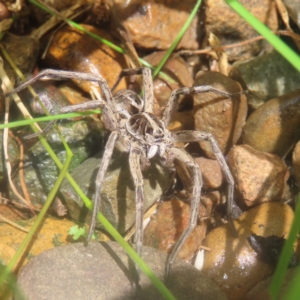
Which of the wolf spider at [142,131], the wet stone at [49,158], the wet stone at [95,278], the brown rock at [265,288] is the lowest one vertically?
the brown rock at [265,288]

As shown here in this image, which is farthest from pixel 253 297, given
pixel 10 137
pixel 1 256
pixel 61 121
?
pixel 10 137

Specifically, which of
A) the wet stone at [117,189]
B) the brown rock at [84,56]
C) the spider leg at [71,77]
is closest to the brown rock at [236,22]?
the brown rock at [84,56]

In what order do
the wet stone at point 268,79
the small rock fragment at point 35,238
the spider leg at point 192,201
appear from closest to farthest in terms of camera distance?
the spider leg at point 192,201
the small rock fragment at point 35,238
the wet stone at point 268,79

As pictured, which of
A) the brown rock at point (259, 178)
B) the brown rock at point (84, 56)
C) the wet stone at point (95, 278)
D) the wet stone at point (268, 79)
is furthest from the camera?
the brown rock at point (84, 56)

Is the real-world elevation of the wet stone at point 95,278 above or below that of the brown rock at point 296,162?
below

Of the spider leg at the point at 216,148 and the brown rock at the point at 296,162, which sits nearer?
the spider leg at the point at 216,148

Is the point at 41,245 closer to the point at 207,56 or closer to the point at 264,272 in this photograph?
the point at 264,272

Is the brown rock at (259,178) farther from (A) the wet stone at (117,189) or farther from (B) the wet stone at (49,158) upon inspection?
(B) the wet stone at (49,158)

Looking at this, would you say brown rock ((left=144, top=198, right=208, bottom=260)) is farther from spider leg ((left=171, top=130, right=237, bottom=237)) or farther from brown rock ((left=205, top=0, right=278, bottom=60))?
brown rock ((left=205, top=0, right=278, bottom=60))

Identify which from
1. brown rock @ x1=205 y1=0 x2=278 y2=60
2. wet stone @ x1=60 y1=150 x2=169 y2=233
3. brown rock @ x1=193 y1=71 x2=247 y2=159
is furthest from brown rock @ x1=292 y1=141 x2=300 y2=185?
brown rock @ x1=205 y1=0 x2=278 y2=60
